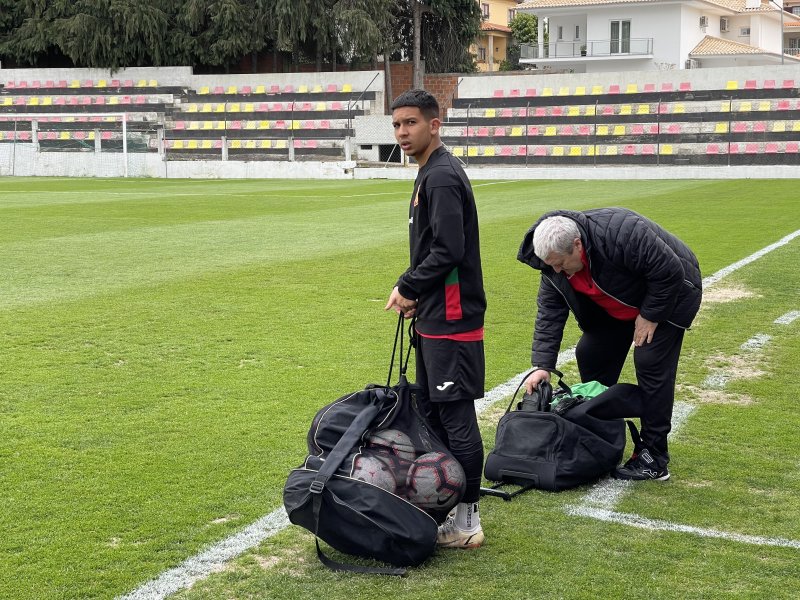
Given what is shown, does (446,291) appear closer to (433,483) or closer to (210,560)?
(433,483)

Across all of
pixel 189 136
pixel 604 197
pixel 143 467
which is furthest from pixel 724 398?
pixel 189 136

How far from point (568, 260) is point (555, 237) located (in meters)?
0.16

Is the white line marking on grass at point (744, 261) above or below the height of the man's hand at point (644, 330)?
below

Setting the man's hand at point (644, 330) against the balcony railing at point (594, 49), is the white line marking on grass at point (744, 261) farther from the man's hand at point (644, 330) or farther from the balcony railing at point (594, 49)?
the balcony railing at point (594, 49)

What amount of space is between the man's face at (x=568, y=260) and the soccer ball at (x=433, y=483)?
102cm

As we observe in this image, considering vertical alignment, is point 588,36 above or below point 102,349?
above

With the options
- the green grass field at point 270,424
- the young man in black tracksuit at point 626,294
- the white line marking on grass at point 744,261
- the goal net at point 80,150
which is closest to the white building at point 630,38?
the goal net at point 80,150

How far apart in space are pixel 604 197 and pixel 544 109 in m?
15.7

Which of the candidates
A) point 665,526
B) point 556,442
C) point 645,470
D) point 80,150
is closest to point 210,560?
point 556,442

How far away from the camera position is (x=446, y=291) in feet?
13.1

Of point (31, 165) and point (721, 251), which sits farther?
point (31, 165)

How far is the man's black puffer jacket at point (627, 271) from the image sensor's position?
454cm

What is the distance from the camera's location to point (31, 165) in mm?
37719

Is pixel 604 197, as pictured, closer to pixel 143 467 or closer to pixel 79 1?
pixel 143 467
